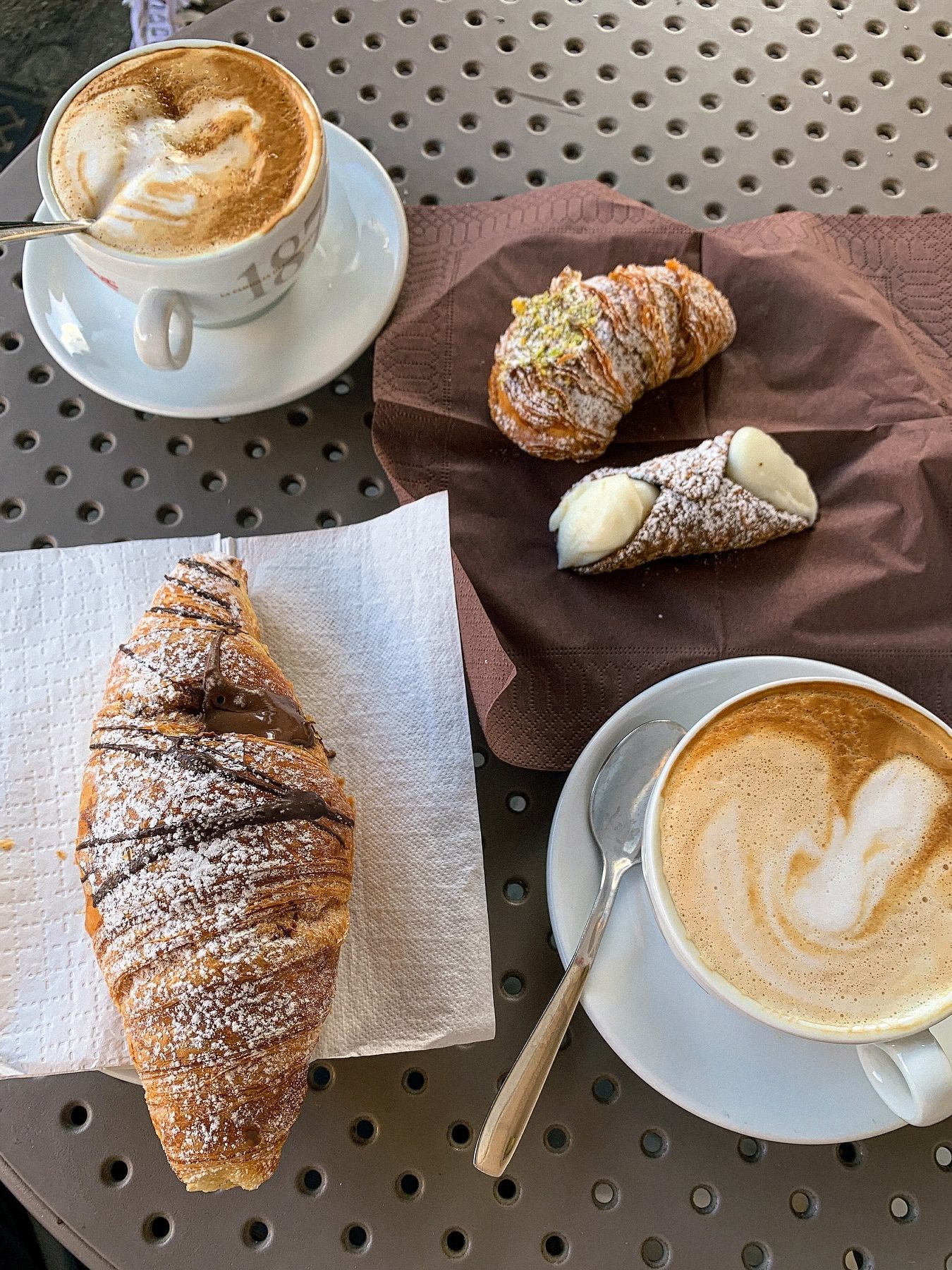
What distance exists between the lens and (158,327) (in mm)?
732

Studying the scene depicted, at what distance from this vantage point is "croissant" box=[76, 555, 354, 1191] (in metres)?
0.62

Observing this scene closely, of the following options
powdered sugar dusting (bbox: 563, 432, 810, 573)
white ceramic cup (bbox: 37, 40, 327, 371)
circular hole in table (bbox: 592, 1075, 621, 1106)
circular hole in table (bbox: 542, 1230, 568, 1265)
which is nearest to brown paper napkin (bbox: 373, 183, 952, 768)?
powdered sugar dusting (bbox: 563, 432, 810, 573)

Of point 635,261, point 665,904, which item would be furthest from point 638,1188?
point 635,261

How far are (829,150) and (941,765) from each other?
27.5 inches

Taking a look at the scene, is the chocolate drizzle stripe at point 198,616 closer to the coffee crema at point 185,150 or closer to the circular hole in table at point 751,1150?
the coffee crema at point 185,150

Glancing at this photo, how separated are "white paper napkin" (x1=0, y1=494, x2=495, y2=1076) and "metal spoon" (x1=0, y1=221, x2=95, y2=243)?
25cm

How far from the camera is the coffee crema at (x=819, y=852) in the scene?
61 centimetres

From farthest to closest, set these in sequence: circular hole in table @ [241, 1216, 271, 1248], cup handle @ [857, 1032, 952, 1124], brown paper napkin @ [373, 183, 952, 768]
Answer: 1. brown paper napkin @ [373, 183, 952, 768]
2. circular hole in table @ [241, 1216, 271, 1248]
3. cup handle @ [857, 1032, 952, 1124]

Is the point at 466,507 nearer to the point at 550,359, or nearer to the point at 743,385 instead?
the point at 550,359

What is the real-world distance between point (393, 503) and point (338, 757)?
0.83 ft

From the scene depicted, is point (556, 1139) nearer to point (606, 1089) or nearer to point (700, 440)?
point (606, 1089)

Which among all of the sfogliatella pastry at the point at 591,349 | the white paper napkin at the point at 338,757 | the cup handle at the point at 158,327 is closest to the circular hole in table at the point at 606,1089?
the white paper napkin at the point at 338,757

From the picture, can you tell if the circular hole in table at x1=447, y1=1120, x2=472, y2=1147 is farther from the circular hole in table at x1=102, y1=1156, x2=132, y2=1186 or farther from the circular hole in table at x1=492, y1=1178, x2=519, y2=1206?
the circular hole in table at x1=102, y1=1156, x2=132, y2=1186

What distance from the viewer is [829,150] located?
39.1 inches
